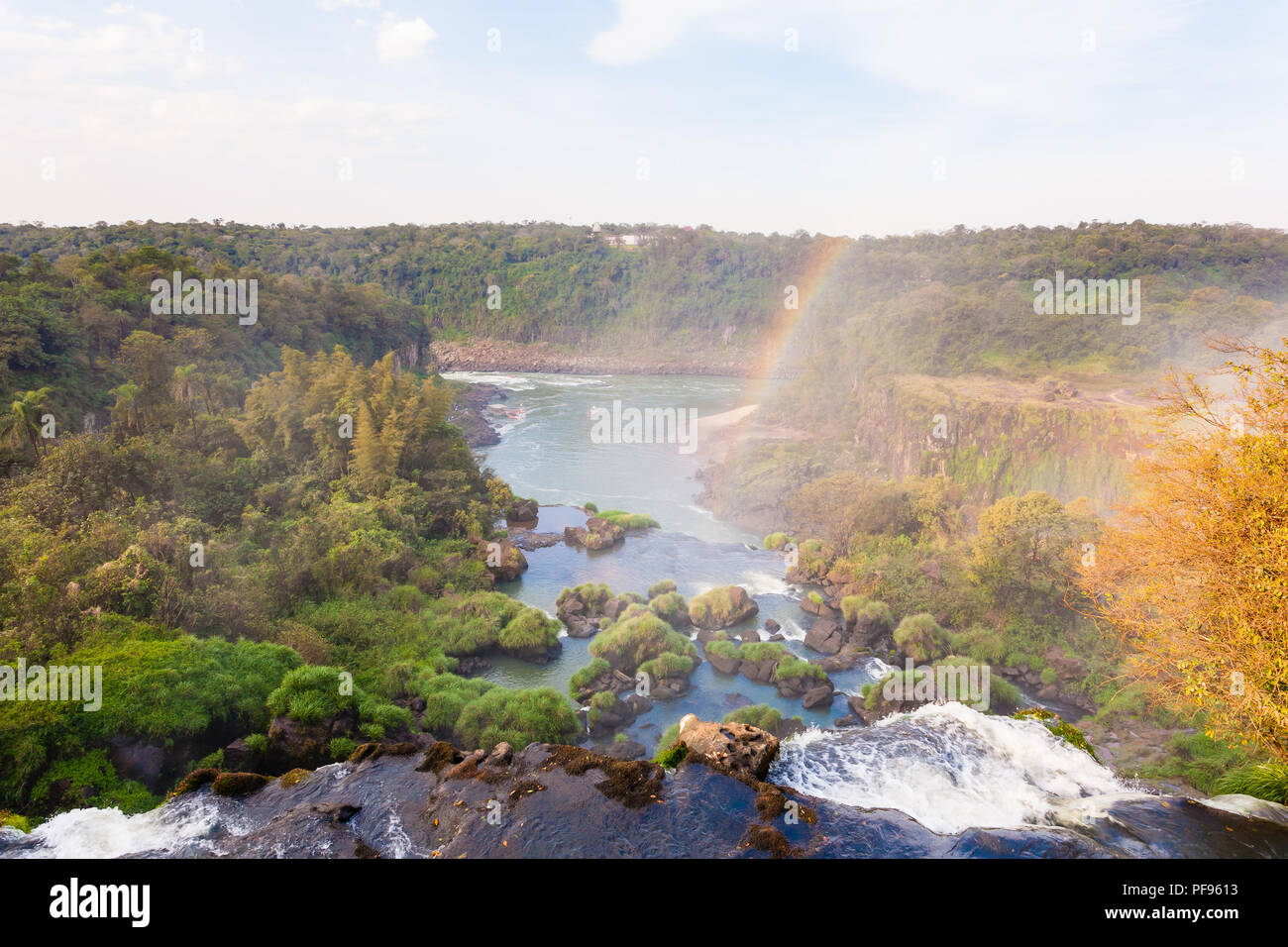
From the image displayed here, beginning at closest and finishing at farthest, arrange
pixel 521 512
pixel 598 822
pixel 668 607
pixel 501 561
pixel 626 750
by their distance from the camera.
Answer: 1. pixel 598 822
2. pixel 626 750
3. pixel 668 607
4. pixel 501 561
5. pixel 521 512

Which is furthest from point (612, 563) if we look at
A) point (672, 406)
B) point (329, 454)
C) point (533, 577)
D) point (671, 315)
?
point (671, 315)

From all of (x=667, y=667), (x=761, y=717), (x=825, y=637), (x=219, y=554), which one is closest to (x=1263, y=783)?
(x=761, y=717)

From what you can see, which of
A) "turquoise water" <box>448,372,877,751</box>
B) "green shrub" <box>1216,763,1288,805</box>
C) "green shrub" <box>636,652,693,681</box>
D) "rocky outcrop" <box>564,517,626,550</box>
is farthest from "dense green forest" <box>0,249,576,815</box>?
"green shrub" <box>1216,763,1288,805</box>

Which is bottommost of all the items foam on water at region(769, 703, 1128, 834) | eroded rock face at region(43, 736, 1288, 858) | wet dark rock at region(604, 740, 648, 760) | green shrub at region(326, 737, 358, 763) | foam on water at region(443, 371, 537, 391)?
wet dark rock at region(604, 740, 648, 760)

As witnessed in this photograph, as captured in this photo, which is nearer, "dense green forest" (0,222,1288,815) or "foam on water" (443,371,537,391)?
"dense green forest" (0,222,1288,815)

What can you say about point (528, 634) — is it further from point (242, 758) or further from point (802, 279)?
point (802, 279)

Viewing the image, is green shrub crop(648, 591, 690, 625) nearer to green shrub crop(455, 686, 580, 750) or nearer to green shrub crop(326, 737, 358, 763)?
green shrub crop(455, 686, 580, 750)

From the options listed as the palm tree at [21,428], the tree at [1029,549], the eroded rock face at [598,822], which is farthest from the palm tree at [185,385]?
the tree at [1029,549]
